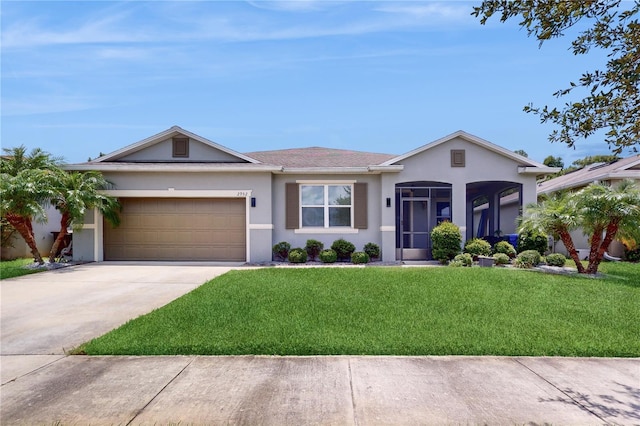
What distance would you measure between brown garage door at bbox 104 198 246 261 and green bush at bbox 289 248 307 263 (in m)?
1.87

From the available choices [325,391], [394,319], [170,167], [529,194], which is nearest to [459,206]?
[529,194]

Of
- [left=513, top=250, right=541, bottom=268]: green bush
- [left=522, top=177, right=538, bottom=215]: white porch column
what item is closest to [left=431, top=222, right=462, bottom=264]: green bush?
[left=513, top=250, right=541, bottom=268]: green bush

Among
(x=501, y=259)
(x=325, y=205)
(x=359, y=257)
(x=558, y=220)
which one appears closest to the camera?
(x=558, y=220)

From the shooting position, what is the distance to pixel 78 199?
38.1ft

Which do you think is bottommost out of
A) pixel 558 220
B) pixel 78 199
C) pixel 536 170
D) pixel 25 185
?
pixel 558 220

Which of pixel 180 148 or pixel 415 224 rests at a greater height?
pixel 180 148

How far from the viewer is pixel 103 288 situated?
8.62 metres

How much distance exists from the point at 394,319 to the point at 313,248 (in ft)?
25.1

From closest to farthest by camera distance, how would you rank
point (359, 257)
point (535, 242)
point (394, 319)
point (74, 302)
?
1. point (394, 319)
2. point (74, 302)
3. point (359, 257)
4. point (535, 242)

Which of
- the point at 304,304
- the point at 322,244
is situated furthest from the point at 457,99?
the point at 304,304

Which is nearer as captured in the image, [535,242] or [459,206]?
[535,242]

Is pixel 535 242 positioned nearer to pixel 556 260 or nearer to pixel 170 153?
pixel 556 260

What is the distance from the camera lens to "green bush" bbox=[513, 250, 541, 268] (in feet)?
37.8

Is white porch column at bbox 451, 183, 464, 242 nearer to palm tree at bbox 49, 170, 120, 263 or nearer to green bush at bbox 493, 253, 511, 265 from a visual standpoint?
green bush at bbox 493, 253, 511, 265
